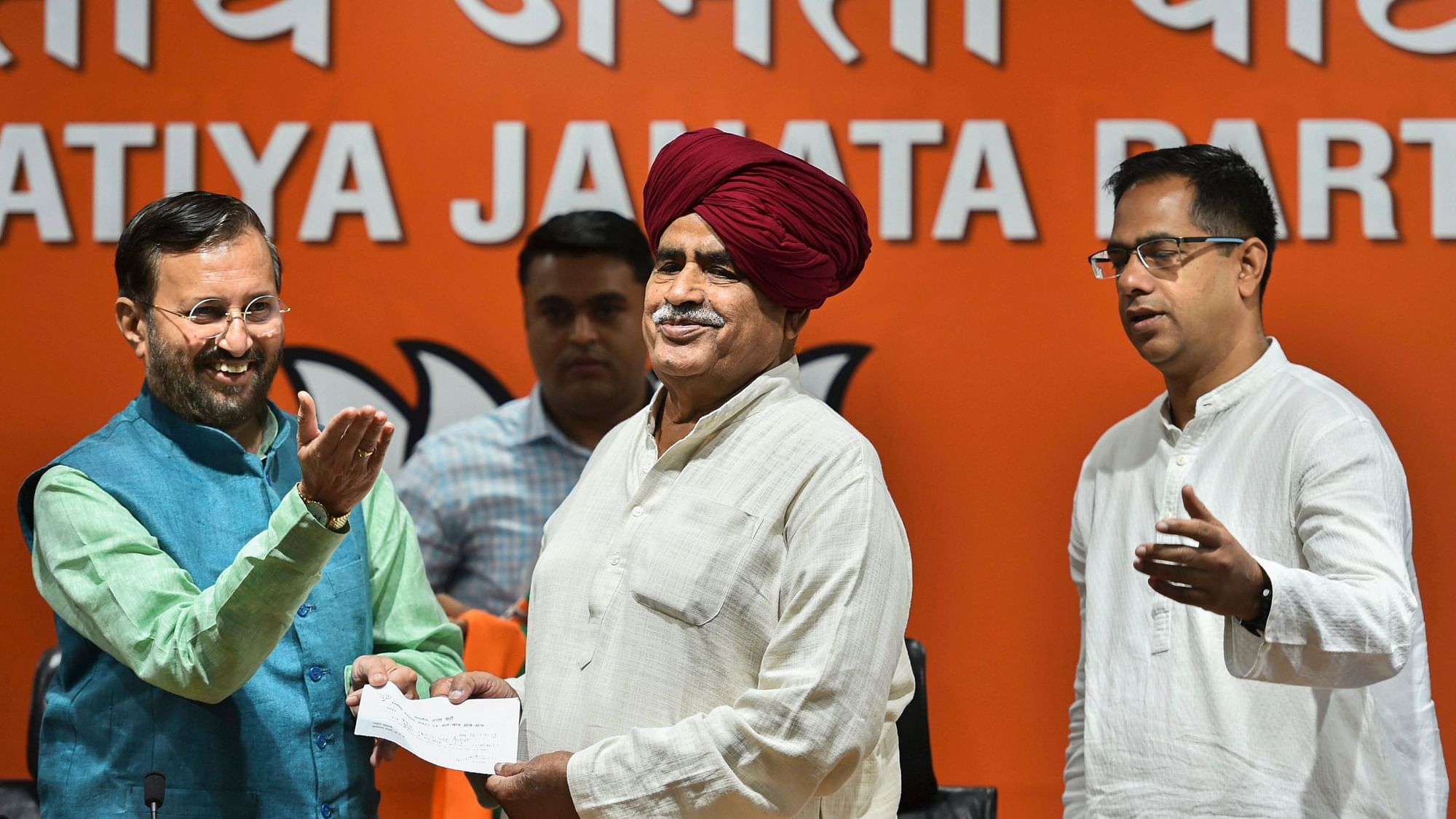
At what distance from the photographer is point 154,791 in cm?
221

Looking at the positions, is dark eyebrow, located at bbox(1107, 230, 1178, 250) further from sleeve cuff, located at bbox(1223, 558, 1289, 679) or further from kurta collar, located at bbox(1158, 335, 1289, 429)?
sleeve cuff, located at bbox(1223, 558, 1289, 679)

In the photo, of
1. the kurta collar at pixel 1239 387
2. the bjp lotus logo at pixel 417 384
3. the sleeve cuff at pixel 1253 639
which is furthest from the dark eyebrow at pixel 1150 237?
the bjp lotus logo at pixel 417 384

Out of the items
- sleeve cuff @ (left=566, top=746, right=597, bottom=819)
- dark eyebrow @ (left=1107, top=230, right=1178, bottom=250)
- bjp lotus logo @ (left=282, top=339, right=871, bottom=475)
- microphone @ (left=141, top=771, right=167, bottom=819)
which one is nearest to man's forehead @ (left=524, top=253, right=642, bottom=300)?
bjp lotus logo @ (left=282, top=339, right=871, bottom=475)

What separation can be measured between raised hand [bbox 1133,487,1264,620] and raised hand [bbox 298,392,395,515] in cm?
109

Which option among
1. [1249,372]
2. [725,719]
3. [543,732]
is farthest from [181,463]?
[1249,372]

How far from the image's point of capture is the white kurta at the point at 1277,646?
2.29m

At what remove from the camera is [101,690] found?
2.27 meters

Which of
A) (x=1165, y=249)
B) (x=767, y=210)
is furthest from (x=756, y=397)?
(x=1165, y=249)

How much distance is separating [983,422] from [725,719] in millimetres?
2352

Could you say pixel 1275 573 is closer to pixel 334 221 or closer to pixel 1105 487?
pixel 1105 487

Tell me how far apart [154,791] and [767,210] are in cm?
127

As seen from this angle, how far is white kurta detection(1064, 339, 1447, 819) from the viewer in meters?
2.29

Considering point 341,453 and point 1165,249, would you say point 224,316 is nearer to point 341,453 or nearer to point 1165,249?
point 341,453

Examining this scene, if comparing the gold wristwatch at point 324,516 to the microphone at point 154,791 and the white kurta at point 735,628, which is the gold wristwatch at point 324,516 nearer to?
the white kurta at point 735,628
